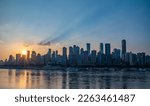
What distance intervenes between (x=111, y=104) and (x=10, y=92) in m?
1.28

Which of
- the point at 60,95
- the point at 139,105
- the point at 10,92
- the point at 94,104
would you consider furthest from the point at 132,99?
the point at 10,92

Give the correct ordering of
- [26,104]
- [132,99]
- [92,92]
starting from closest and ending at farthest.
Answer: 1. [26,104]
2. [132,99]
3. [92,92]

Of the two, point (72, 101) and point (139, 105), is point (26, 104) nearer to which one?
point (72, 101)

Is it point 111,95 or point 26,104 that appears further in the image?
point 111,95

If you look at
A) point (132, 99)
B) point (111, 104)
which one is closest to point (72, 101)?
point (111, 104)

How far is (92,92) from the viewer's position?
13.4ft

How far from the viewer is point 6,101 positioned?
12.3 feet

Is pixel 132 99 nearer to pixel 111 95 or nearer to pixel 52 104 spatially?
pixel 111 95

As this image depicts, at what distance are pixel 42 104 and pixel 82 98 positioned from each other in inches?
19.3

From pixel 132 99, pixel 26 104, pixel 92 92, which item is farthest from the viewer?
pixel 92 92

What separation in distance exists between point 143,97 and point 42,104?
4.02ft

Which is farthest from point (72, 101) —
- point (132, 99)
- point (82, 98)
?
point (132, 99)

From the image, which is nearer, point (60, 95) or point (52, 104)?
point (52, 104)

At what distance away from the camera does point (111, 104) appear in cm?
362
